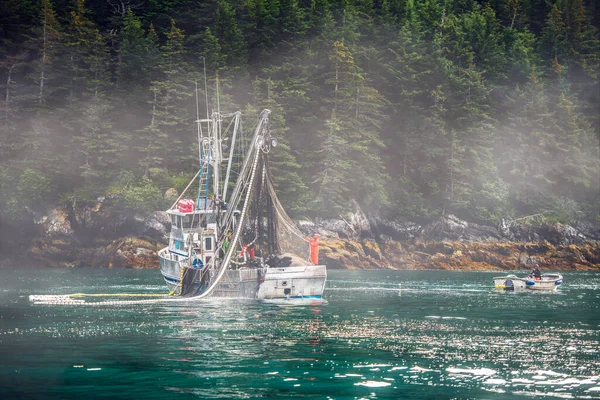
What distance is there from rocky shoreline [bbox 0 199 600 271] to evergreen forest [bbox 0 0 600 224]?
244 centimetres

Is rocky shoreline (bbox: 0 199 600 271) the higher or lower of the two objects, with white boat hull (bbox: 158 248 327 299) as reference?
higher

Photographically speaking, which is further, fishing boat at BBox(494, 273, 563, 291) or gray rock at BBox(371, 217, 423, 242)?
gray rock at BBox(371, 217, 423, 242)

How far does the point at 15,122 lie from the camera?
115 meters

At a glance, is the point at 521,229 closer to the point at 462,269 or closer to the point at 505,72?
the point at 462,269

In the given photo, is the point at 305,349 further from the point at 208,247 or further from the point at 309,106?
the point at 309,106

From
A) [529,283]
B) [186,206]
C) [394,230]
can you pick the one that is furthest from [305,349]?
[394,230]

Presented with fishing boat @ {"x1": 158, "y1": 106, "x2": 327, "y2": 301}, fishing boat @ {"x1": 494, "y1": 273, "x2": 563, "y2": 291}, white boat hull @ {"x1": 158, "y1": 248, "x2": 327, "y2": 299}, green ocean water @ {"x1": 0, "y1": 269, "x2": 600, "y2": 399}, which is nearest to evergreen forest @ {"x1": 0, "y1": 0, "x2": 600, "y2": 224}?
fishing boat @ {"x1": 494, "y1": 273, "x2": 563, "y2": 291}

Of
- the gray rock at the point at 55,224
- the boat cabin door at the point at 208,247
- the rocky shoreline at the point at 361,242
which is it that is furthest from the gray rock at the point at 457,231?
the boat cabin door at the point at 208,247

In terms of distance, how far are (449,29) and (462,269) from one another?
45.8 metres

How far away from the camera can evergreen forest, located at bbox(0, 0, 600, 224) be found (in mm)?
111312

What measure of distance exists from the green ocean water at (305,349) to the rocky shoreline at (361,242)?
140ft

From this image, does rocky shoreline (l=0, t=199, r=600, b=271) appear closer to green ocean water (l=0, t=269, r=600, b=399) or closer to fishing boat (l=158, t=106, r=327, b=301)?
green ocean water (l=0, t=269, r=600, b=399)

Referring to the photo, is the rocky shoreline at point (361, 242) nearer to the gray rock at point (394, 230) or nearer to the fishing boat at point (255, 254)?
the gray rock at point (394, 230)

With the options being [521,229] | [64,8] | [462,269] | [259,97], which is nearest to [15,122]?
[64,8]
